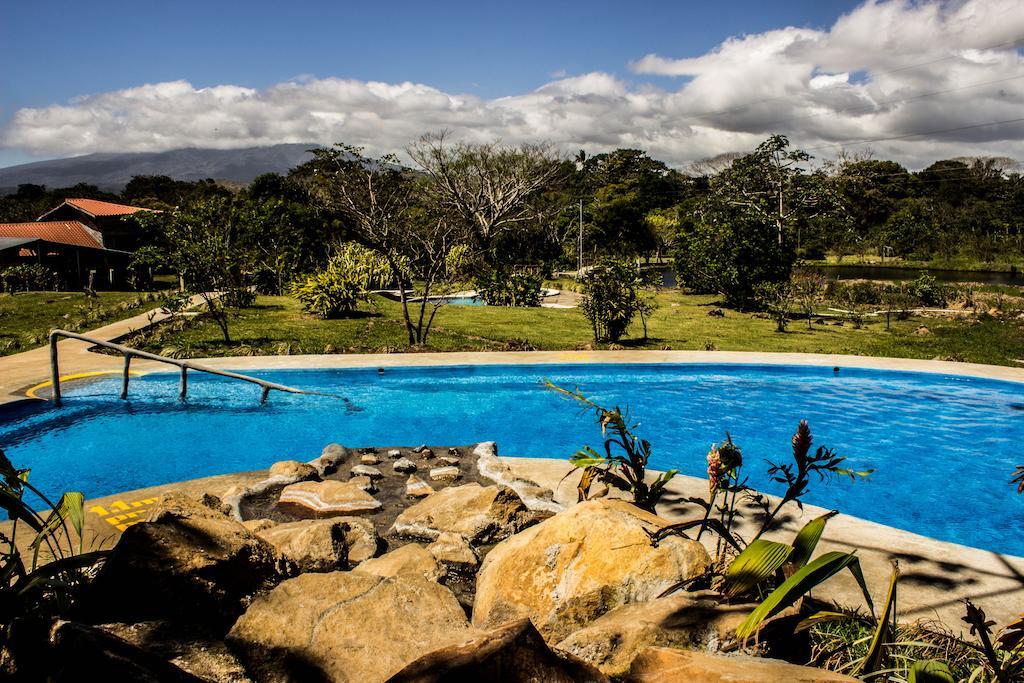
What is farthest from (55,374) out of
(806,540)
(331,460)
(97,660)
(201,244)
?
(806,540)

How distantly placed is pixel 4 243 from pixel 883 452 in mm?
33961

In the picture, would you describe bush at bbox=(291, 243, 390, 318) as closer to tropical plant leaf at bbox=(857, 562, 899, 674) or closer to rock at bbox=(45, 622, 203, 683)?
rock at bbox=(45, 622, 203, 683)

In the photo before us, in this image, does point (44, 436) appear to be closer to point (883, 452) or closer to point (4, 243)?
point (883, 452)

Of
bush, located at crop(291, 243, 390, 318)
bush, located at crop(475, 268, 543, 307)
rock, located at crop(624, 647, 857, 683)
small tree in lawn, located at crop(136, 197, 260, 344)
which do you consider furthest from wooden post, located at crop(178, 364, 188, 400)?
bush, located at crop(475, 268, 543, 307)

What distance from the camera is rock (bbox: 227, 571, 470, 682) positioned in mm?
2793

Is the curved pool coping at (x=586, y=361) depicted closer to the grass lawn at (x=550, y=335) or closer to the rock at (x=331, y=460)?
the grass lawn at (x=550, y=335)

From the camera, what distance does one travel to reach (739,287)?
905 inches

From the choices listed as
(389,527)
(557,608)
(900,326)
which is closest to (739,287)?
(900,326)

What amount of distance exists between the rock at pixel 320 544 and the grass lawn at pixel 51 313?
1315 cm

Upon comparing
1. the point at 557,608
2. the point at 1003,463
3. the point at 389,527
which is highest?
the point at 557,608

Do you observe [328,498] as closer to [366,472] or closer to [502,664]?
[366,472]

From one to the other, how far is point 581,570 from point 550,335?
537 inches

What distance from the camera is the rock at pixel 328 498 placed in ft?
19.9

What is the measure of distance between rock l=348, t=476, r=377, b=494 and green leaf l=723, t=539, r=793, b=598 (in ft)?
16.2
